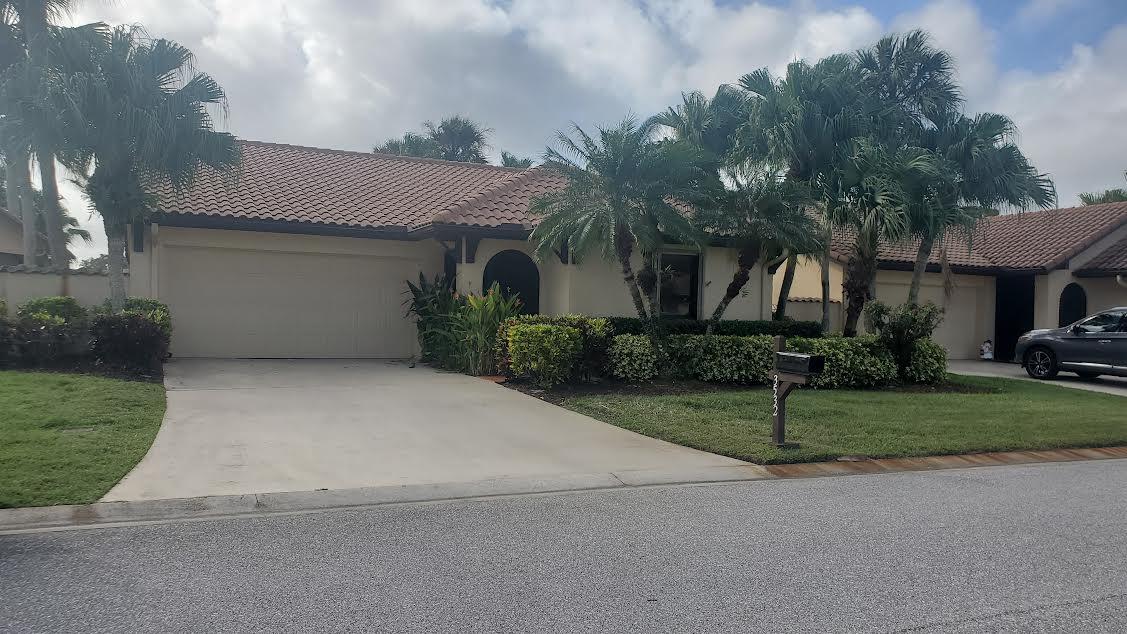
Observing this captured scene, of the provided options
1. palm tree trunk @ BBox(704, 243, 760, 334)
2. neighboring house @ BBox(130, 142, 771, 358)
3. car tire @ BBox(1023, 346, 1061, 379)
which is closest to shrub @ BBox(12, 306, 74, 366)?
neighboring house @ BBox(130, 142, 771, 358)

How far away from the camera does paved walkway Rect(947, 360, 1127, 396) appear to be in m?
16.4

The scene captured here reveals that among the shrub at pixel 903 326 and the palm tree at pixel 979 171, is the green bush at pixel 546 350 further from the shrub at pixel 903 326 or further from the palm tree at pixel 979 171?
the palm tree at pixel 979 171

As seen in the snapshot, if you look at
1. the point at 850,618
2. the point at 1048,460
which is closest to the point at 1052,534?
the point at 850,618

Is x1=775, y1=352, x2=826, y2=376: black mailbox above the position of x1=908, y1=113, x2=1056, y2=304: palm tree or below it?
below

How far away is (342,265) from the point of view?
667 inches

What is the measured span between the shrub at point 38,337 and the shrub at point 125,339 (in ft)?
1.80

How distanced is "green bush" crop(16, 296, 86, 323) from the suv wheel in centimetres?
1874

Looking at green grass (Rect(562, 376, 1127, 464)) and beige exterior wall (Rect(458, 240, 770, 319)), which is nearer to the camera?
green grass (Rect(562, 376, 1127, 464))

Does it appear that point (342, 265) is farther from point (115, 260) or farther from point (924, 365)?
point (924, 365)

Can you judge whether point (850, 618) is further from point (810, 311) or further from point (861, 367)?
point (810, 311)

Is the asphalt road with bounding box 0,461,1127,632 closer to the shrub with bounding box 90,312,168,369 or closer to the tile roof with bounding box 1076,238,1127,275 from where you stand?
the shrub with bounding box 90,312,168,369

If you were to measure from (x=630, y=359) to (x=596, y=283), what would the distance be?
11.0ft

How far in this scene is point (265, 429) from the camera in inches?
361

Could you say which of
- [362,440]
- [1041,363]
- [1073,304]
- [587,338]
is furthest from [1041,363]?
[362,440]
